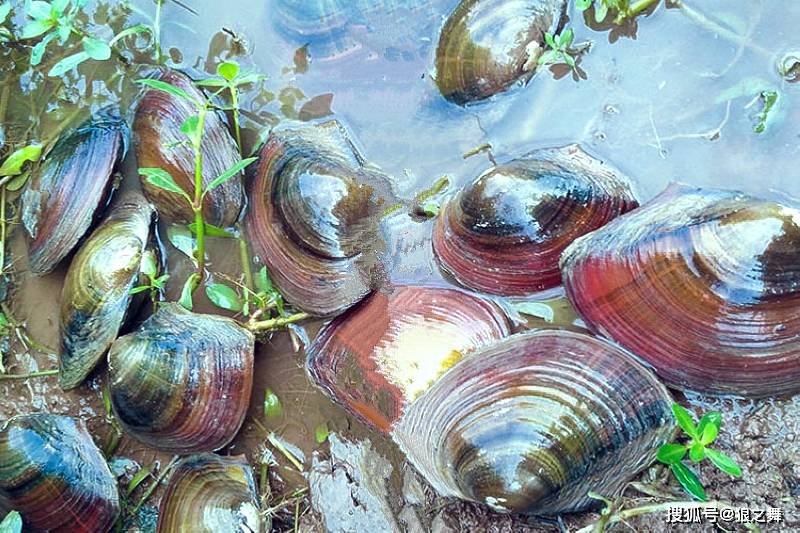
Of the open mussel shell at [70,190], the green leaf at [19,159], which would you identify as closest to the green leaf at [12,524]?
the open mussel shell at [70,190]

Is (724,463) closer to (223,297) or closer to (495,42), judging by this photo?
(495,42)

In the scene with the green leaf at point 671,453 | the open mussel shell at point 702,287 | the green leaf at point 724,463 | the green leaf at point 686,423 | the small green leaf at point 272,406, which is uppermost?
the open mussel shell at point 702,287

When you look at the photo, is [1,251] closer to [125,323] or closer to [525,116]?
[125,323]

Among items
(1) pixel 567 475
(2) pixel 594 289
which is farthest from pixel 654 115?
(1) pixel 567 475

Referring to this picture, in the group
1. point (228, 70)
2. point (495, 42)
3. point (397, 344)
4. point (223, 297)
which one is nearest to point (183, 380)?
point (223, 297)

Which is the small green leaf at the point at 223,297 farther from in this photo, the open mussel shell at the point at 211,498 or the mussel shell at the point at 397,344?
the open mussel shell at the point at 211,498

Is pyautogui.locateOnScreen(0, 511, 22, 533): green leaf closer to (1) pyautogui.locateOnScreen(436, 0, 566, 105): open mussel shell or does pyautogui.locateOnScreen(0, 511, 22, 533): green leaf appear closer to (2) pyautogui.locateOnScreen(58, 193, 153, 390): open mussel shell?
(2) pyautogui.locateOnScreen(58, 193, 153, 390): open mussel shell

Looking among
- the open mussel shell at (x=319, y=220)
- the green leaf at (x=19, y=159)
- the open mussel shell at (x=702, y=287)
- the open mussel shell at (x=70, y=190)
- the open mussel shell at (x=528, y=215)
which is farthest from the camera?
the green leaf at (x=19, y=159)
